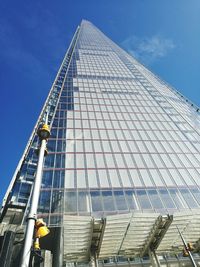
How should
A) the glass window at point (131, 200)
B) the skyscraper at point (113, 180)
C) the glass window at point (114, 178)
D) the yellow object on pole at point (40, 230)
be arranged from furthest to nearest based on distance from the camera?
the glass window at point (114, 178) → the glass window at point (131, 200) → the skyscraper at point (113, 180) → the yellow object on pole at point (40, 230)

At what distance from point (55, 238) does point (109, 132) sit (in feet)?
120

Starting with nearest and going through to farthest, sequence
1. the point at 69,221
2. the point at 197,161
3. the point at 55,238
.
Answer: the point at 55,238 → the point at 69,221 → the point at 197,161

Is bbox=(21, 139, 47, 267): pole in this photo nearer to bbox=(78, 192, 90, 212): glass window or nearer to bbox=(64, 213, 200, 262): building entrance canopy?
bbox=(64, 213, 200, 262): building entrance canopy

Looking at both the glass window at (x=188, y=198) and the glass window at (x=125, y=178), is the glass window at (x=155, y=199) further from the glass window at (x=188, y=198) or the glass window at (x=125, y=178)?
the glass window at (x=188, y=198)

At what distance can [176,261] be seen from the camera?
2931cm

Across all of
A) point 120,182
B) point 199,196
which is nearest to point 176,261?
point 199,196

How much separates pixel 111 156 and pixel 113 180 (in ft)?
17.5

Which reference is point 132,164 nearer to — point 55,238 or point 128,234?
point 128,234

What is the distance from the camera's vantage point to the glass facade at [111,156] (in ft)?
89.5

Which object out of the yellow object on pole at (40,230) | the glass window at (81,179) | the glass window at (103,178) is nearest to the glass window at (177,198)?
the glass window at (103,178)

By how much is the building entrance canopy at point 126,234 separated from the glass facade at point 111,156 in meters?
1.43

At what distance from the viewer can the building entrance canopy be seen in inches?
950

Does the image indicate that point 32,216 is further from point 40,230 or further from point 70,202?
point 70,202

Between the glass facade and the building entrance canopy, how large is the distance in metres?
1.43
